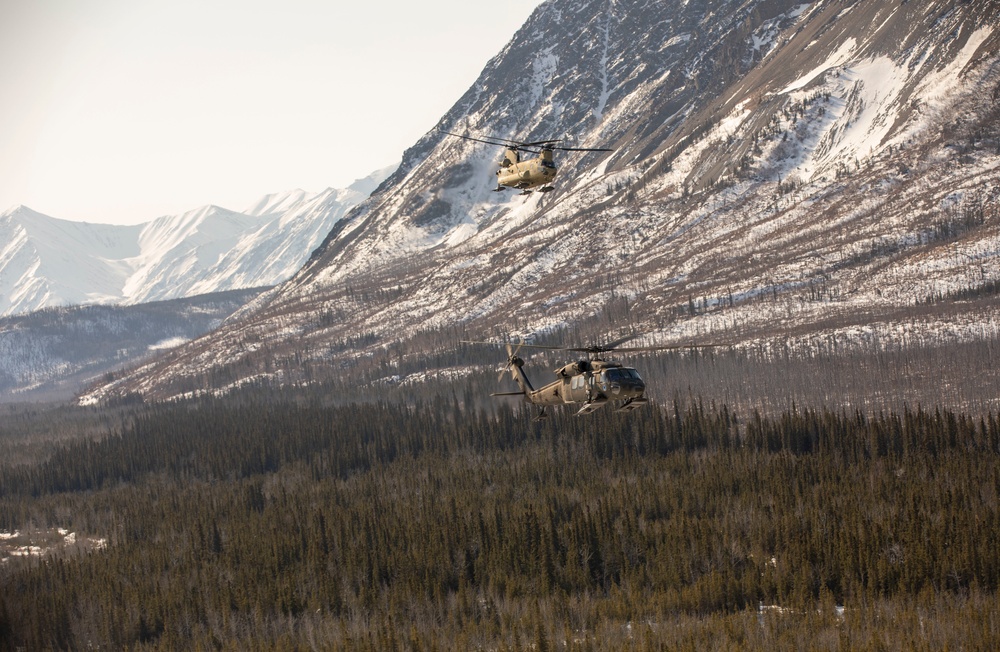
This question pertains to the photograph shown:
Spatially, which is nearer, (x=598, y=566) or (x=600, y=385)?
(x=600, y=385)

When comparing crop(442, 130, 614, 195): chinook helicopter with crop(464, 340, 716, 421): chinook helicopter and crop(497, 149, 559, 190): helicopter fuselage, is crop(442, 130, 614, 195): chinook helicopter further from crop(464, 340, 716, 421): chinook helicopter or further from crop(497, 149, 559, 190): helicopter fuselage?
crop(464, 340, 716, 421): chinook helicopter

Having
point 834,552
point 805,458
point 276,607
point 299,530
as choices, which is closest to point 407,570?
point 276,607

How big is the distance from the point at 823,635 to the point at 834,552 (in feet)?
72.2

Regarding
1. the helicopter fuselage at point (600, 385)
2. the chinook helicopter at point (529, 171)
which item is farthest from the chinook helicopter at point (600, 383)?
the chinook helicopter at point (529, 171)

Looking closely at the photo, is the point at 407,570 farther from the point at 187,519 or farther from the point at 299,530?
the point at 187,519

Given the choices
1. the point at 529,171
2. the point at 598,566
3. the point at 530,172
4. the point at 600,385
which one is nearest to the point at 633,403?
the point at 600,385

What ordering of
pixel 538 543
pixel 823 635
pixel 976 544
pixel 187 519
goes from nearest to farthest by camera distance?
pixel 823 635
pixel 976 544
pixel 538 543
pixel 187 519

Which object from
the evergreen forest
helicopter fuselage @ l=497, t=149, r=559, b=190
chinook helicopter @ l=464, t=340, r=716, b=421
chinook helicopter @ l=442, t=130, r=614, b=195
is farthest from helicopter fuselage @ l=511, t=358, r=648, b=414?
the evergreen forest

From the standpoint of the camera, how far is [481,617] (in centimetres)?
13675

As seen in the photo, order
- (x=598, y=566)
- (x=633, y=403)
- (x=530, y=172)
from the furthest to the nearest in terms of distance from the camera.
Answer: (x=598, y=566)
(x=530, y=172)
(x=633, y=403)

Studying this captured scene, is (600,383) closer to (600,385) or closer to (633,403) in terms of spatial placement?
(600,385)

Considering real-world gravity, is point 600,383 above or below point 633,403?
above

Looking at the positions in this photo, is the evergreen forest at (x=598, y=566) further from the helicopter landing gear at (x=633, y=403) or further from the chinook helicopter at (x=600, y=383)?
the helicopter landing gear at (x=633, y=403)

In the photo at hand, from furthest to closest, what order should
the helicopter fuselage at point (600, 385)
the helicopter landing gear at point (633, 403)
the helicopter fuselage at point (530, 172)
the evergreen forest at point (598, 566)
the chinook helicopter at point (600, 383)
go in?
the evergreen forest at point (598, 566)
the helicopter fuselage at point (530, 172)
the helicopter fuselage at point (600, 385)
the chinook helicopter at point (600, 383)
the helicopter landing gear at point (633, 403)
